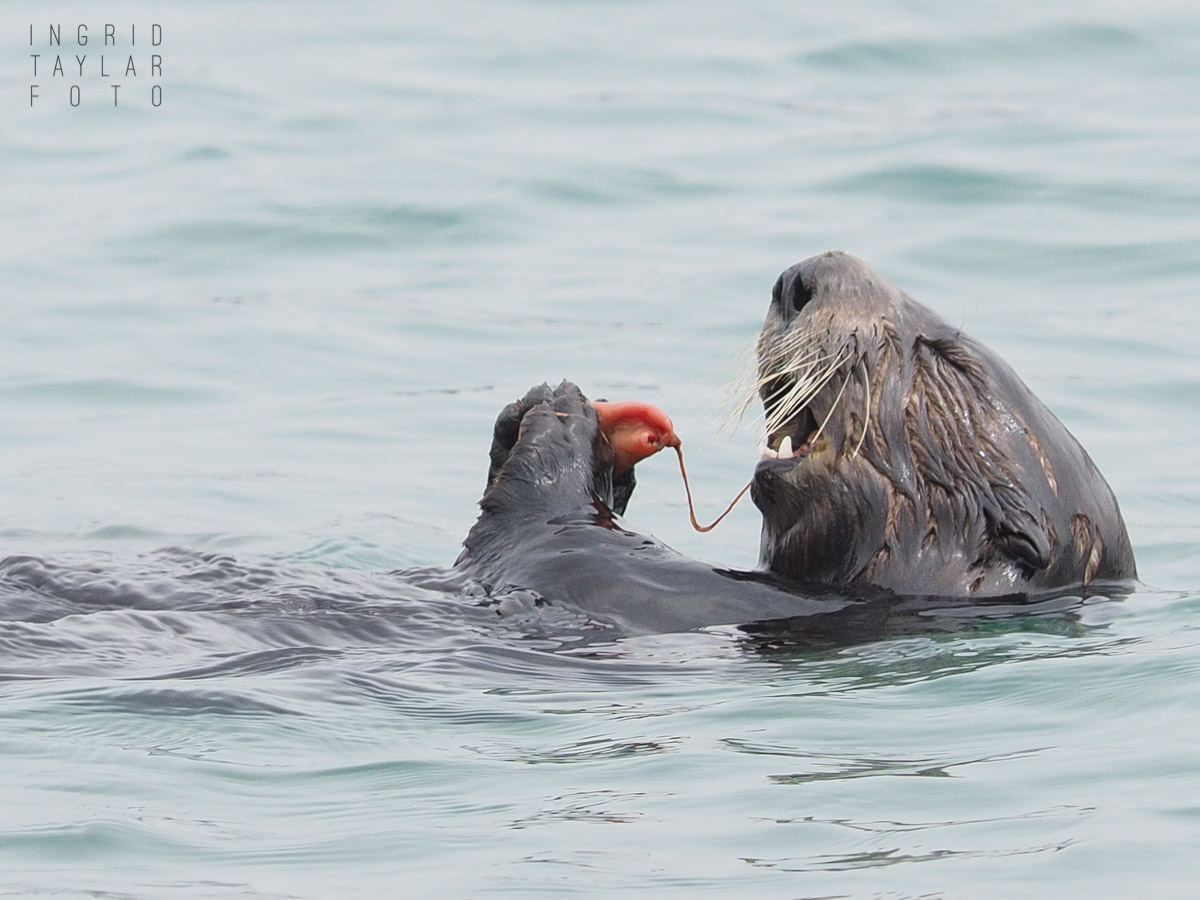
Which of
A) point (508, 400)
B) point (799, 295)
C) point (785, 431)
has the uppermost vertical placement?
point (799, 295)

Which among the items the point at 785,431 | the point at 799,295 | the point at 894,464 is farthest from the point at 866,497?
the point at 799,295

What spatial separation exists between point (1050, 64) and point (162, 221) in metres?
A: 7.28

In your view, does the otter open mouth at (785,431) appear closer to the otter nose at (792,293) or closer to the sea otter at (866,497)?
the sea otter at (866,497)

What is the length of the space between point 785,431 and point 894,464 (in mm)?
320

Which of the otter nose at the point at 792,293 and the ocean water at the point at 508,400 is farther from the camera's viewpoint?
the otter nose at the point at 792,293

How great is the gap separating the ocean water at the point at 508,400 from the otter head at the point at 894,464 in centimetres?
20

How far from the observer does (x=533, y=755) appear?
3840 millimetres

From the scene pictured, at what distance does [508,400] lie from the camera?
345 inches

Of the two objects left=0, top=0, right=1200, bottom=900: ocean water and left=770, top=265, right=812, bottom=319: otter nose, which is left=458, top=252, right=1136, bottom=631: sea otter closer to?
left=770, top=265, right=812, bottom=319: otter nose

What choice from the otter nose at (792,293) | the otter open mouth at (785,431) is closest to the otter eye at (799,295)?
the otter nose at (792,293)

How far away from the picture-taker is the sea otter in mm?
4855

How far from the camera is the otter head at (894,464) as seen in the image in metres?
4.87

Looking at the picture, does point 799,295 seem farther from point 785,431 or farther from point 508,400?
point 508,400

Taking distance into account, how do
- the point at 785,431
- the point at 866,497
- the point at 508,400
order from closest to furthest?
the point at 866,497 < the point at 785,431 < the point at 508,400
